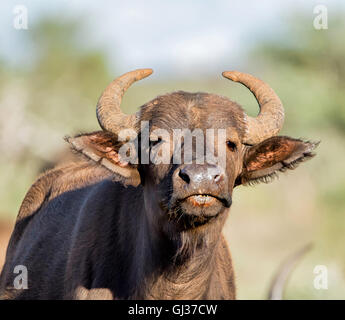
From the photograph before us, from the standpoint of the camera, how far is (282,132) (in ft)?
86.4

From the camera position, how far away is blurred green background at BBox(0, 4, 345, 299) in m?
22.9

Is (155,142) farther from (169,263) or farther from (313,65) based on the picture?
(313,65)

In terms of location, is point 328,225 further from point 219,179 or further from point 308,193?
point 219,179

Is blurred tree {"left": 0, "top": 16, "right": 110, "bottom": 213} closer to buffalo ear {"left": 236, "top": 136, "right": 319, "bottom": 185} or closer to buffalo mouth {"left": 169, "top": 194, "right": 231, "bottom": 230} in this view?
buffalo ear {"left": 236, "top": 136, "right": 319, "bottom": 185}

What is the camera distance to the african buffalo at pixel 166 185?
Answer: 6.57 meters

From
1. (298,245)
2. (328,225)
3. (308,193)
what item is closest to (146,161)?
(328,225)

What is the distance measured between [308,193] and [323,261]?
7995 millimetres

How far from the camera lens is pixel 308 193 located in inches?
1113

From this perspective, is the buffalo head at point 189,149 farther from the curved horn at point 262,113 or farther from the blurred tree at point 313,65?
the blurred tree at point 313,65

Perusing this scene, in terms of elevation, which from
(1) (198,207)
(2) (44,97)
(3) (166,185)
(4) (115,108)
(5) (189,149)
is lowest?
(1) (198,207)

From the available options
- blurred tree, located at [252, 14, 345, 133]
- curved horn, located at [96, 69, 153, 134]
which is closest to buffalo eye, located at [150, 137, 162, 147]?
curved horn, located at [96, 69, 153, 134]

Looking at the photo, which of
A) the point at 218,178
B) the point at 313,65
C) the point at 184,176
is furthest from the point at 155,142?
the point at 313,65

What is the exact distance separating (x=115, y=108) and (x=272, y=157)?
137 cm

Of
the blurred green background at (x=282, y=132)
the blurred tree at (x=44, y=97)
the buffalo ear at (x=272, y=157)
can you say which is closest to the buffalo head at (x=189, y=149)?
the buffalo ear at (x=272, y=157)
